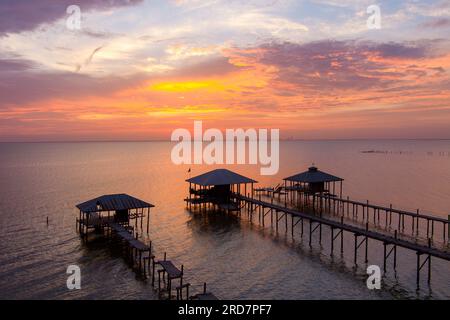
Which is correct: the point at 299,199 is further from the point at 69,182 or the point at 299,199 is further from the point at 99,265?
the point at 69,182

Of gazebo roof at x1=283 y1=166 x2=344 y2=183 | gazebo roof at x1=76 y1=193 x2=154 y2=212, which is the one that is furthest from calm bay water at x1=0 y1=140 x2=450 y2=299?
gazebo roof at x1=283 y1=166 x2=344 y2=183

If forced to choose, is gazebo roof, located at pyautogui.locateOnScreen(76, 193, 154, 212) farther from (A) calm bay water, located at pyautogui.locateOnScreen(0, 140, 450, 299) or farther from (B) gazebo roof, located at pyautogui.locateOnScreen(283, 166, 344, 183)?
(B) gazebo roof, located at pyautogui.locateOnScreen(283, 166, 344, 183)

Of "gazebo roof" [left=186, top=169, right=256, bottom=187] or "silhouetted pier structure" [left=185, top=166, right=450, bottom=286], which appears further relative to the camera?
"gazebo roof" [left=186, top=169, right=256, bottom=187]

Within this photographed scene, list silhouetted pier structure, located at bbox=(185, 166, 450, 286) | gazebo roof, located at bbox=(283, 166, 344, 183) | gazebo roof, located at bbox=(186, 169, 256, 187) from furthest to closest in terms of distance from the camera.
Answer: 1. gazebo roof, located at bbox=(283, 166, 344, 183)
2. gazebo roof, located at bbox=(186, 169, 256, 187)
3. silhouetted pier structure, located at bbox=(185, 166, 450, 286)

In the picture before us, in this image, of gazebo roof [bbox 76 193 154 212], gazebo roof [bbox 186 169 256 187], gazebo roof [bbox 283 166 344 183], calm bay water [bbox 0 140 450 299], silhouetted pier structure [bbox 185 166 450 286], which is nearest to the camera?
calm bay water [bbox 0 140 450 299]

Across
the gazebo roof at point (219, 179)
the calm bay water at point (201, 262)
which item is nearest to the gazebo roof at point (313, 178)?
the gazebo roof at point (219, 179)

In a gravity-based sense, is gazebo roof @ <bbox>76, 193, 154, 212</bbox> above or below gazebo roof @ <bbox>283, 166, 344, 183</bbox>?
below

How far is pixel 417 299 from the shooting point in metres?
22.7

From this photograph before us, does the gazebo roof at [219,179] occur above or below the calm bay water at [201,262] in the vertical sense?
above

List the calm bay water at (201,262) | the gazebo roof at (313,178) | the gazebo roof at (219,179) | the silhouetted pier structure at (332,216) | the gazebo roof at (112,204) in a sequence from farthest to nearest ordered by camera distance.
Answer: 1. the gazebo roof at (313,178)
2. the gazebo roof at (219,179)
3. the gazebo roof at (112,204)
4. the silhouetted pier structure at (332,216)
5. the calm bay water at (201,262)

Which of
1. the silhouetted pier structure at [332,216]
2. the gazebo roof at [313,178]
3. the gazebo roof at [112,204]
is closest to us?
the silhouetted pier structure at [332,216]

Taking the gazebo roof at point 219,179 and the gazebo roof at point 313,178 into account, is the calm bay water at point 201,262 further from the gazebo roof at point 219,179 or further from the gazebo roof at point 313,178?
the gazebo roof at point 313,178
